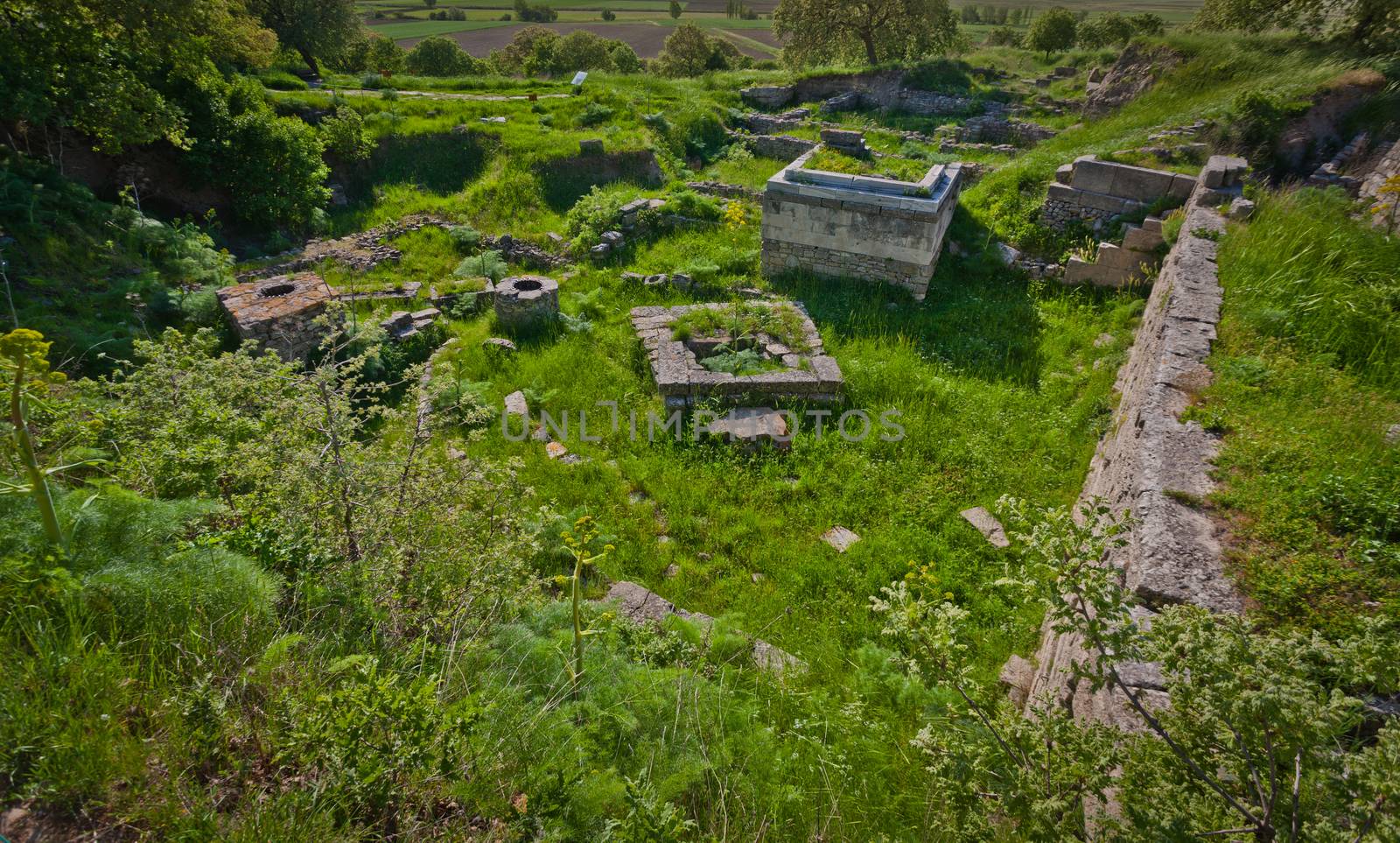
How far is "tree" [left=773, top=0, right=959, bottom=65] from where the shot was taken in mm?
26891

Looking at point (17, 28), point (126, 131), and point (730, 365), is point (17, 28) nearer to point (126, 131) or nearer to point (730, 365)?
point (126, 131)

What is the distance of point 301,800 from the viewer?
2.12 meters

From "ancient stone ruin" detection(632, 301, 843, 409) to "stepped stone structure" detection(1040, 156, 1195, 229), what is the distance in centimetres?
Result: 535

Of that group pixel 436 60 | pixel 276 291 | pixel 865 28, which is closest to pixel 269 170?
pixel 276 291

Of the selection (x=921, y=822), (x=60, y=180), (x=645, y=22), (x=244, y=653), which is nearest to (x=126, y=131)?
(x=60, y=180)

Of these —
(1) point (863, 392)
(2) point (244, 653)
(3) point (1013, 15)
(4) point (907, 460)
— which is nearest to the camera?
(2) point (244, 653)

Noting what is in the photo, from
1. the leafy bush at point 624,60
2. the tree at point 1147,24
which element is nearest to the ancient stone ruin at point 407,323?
the tree at point 1147,24

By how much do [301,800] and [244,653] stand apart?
931mm

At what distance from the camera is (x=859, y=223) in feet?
31.4

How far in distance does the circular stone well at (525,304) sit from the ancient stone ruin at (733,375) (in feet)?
4.70

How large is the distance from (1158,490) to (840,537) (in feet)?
8.46

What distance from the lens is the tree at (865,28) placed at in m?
26.9

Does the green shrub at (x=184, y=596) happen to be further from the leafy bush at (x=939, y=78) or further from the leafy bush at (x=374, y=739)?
the leafy bush at (x=939, y=78)

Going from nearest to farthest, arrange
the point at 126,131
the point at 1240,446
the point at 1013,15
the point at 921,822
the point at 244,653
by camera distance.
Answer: the point at 244,653
the point at 921,822
the point at 1240,446
the point at 126,131
the point at 1013,15
